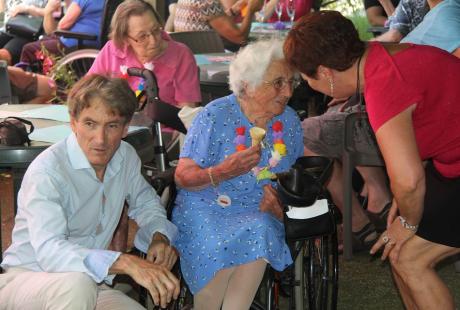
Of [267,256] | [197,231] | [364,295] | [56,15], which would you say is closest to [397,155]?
[267,256]

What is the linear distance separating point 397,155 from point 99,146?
935 mm

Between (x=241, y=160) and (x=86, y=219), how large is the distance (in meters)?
0.68

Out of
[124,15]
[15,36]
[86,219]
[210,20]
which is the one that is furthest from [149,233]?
[15,36]

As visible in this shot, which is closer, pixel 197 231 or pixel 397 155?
pixel 397 155

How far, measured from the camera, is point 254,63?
10.6 ft

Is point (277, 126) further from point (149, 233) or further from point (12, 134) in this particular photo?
point (12, 134)

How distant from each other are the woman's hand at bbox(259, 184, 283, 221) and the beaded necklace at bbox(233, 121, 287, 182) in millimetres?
75

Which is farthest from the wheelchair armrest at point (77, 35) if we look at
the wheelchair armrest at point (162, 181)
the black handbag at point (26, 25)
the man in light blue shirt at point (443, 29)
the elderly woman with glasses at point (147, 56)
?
the wheelchair armrest at point (162, 181)

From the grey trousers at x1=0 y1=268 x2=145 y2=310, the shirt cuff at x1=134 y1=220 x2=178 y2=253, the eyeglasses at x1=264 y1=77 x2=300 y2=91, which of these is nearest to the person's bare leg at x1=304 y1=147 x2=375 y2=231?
the eyeglasses at x1=264 y1=77 x2=300 y2=91

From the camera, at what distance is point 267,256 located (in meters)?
2.97

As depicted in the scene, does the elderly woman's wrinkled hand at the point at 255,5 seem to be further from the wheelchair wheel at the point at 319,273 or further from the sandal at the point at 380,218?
the wheelchair wheel at the point at 319,273

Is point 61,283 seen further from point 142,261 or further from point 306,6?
point 306,6

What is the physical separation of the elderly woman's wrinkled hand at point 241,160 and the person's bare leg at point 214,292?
37 centimetres

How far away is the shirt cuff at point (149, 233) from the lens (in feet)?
9.31
